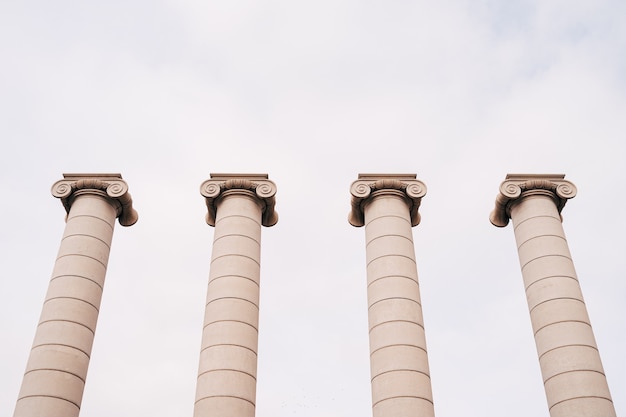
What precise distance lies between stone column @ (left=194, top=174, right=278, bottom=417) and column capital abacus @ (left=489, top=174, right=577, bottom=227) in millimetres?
14806

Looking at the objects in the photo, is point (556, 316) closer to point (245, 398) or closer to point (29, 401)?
point (245, 398)

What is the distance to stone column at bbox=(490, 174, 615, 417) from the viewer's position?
38.9 metres

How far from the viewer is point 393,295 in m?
42.2

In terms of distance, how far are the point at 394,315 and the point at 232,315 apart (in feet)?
29.6

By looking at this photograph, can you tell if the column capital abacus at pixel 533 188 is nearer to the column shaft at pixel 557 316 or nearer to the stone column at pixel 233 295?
the column shaft at pixel 557 316

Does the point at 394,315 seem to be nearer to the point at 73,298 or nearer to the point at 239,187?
the point at 239,187

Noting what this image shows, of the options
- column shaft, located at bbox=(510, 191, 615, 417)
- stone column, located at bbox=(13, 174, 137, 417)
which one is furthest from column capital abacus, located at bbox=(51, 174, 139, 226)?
column shaft, located at bbox=(510, 191, 615, 417)

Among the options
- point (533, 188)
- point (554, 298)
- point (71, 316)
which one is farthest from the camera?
point (533, 188)

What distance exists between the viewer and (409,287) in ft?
140

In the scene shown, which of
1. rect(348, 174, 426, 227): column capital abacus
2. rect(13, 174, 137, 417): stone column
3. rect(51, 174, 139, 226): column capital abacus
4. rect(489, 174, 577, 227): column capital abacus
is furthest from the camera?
rect(489, 174, 577, 227): column capital abacus

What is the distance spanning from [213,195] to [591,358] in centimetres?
2398

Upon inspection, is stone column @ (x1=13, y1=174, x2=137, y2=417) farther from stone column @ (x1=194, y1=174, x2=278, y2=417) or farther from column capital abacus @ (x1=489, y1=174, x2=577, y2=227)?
column capital abacus @ (x1=489, y1=174, x2=577, y2=227)

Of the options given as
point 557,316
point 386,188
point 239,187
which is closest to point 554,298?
point 557,316

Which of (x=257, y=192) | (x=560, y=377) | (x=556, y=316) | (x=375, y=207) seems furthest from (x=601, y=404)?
(x=257, y=192)
